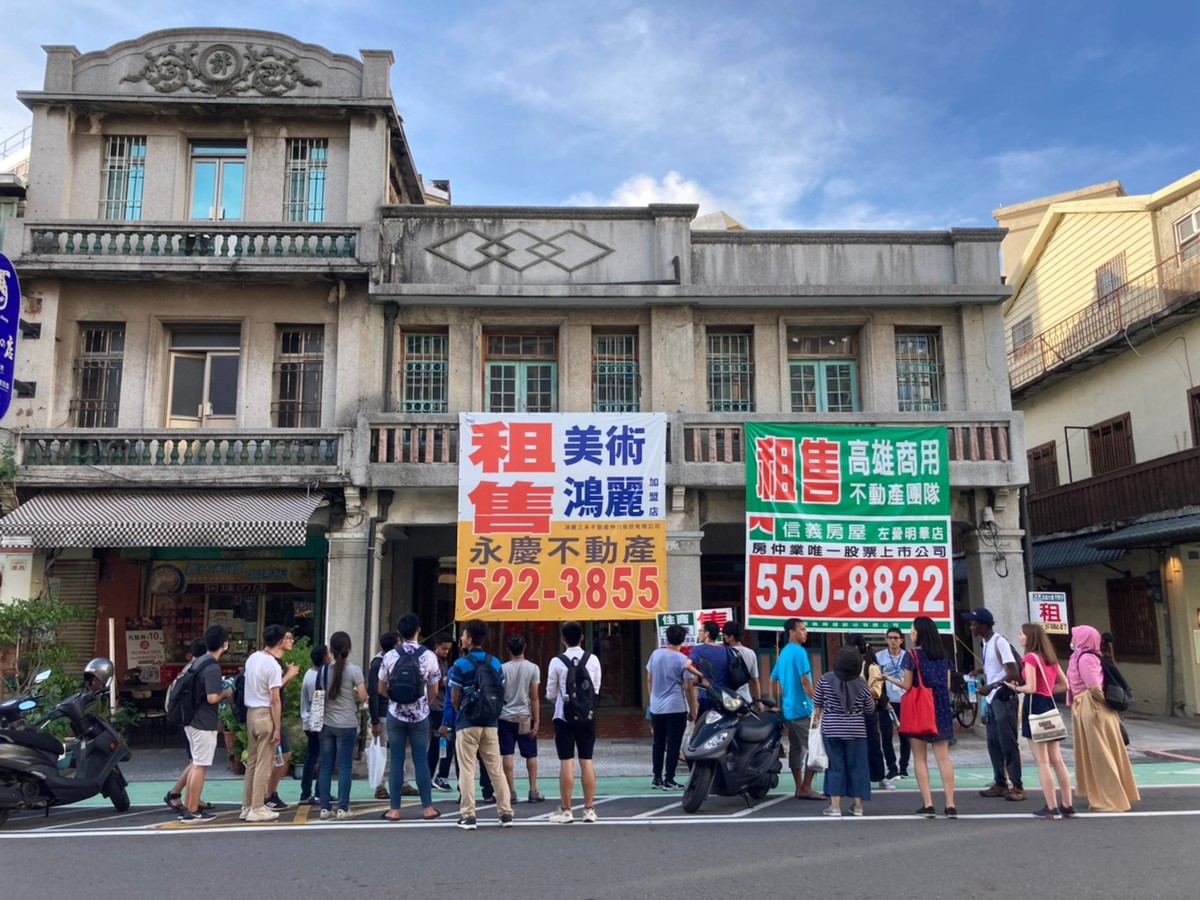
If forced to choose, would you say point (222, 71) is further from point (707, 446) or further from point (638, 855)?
point (638, 855)

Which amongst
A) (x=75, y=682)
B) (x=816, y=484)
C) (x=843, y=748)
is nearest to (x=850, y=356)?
(x=816, y=484)

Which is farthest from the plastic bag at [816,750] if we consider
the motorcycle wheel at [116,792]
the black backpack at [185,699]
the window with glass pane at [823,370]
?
the window with glass pane at [823,370]

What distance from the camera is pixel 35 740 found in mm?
8547

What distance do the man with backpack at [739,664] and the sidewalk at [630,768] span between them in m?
1.42

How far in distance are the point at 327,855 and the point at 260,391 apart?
9078 millimetres

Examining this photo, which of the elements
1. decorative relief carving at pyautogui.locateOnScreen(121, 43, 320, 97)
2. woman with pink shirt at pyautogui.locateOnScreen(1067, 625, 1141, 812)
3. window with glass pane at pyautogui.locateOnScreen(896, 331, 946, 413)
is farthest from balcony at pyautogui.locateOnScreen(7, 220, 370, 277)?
woman with pink shirt at pyautogui.locateOnScreen(1067, 625, 1141, 812)

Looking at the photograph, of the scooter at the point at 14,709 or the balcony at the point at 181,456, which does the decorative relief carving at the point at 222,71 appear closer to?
the balcony at the point at 181,456

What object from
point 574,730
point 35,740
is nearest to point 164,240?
point 35,740

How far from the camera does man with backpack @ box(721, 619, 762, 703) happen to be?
945 centimetres

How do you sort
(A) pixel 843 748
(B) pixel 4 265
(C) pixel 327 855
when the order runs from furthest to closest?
1. (B) pixel 4 265
2. (A) pixel 843 748
3. (C) pixel 327 855

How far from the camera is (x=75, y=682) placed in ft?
40.6

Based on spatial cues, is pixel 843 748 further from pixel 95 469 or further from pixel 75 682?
pixel 95 469

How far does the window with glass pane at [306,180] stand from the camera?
15.0 metres

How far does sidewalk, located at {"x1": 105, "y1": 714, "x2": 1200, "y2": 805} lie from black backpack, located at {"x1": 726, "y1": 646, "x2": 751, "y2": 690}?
4.85 feet
